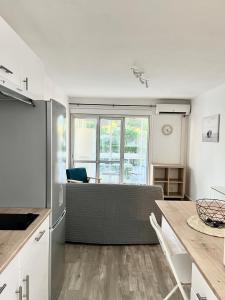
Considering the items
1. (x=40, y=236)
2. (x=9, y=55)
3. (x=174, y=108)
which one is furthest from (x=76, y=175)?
(x=9, y=55)

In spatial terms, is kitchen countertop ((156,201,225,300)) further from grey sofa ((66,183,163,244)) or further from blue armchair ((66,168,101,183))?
blue armchair ((66,168,101,183))

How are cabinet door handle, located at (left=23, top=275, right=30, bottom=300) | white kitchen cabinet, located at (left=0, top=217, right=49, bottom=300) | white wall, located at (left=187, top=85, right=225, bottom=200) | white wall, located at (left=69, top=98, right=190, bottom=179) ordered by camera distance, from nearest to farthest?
white kitchen cabinet, located at (left=0, top=217, right=49, bottom=300), cabinet door handle, located at (left=23, top=275, right=30, bottom=300), white wall, located at (left=187, top=85, right=225, bottom=200), white wall, located at (left=69, top=98, right=190, bottom=179)

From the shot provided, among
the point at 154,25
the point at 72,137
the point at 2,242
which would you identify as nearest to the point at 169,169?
the point at 72,137

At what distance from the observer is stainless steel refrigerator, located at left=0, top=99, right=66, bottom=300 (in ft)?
6.80

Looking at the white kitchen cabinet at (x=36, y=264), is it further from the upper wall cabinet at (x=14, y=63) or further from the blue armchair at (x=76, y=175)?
the blue armchair at (x=76, y=175)

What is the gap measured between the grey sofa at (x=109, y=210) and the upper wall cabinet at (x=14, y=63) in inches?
64.4

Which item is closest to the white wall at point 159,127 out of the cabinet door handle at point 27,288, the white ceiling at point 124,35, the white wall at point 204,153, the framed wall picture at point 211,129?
the white wall at point 204,153

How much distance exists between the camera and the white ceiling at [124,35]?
189 centimetres

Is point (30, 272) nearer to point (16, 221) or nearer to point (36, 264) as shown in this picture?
point (36, 264)

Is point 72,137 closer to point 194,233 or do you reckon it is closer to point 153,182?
point 153,182

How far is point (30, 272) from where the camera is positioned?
157 cm

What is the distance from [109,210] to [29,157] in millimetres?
1635

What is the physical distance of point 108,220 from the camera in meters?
3.41

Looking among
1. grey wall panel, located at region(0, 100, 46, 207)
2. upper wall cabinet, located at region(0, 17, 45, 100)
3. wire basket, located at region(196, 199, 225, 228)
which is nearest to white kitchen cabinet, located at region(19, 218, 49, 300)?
grey wall panel, located at region(0, 100, 46, 207)
